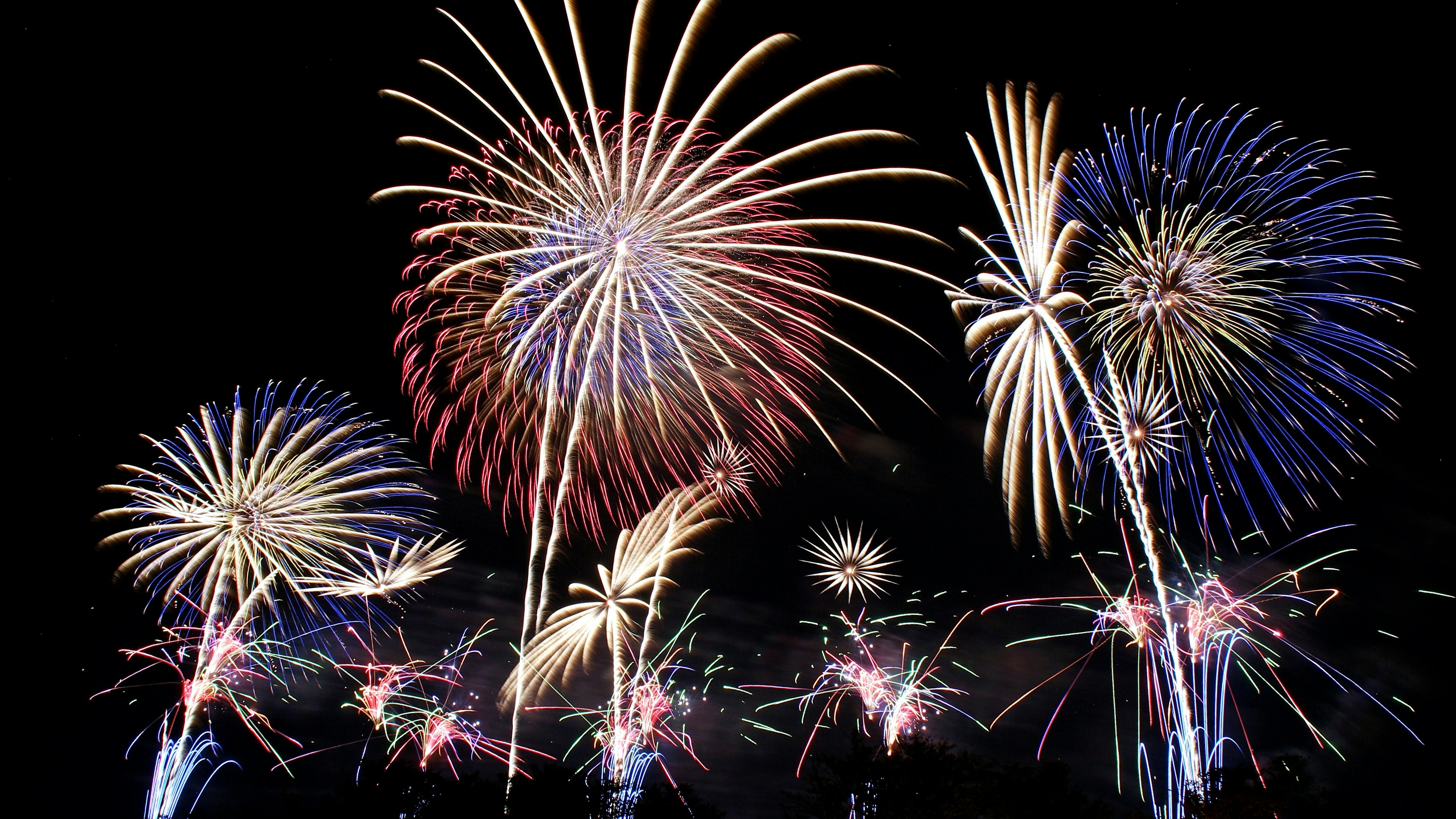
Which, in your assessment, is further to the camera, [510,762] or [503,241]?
[510,762]

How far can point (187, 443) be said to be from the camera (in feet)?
84.0

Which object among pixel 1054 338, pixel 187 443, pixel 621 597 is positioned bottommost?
pixel 621 597

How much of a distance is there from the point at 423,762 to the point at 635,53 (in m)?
20.4

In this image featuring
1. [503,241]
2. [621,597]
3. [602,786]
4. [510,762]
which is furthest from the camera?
[621,597]

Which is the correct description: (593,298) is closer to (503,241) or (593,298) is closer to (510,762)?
(503,241)

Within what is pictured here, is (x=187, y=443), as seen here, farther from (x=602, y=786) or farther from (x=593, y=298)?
(x=602, y=786)

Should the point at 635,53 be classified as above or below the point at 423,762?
above

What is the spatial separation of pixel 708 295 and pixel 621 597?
1108 cm

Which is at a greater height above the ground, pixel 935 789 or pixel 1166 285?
pixel 1166 285

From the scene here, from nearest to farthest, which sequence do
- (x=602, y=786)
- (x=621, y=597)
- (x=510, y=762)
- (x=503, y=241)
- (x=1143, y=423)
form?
(x=1143, y=423) < (x=503, y=241) < (x=602, y=786) < (x=510, y=762) < (x=621, y=597)

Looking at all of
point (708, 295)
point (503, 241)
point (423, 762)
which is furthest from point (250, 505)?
point (708, 295)

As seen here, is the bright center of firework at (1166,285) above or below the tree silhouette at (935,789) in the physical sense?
above

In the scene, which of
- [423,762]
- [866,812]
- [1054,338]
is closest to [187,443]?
[423,762]

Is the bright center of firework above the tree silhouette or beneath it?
above
